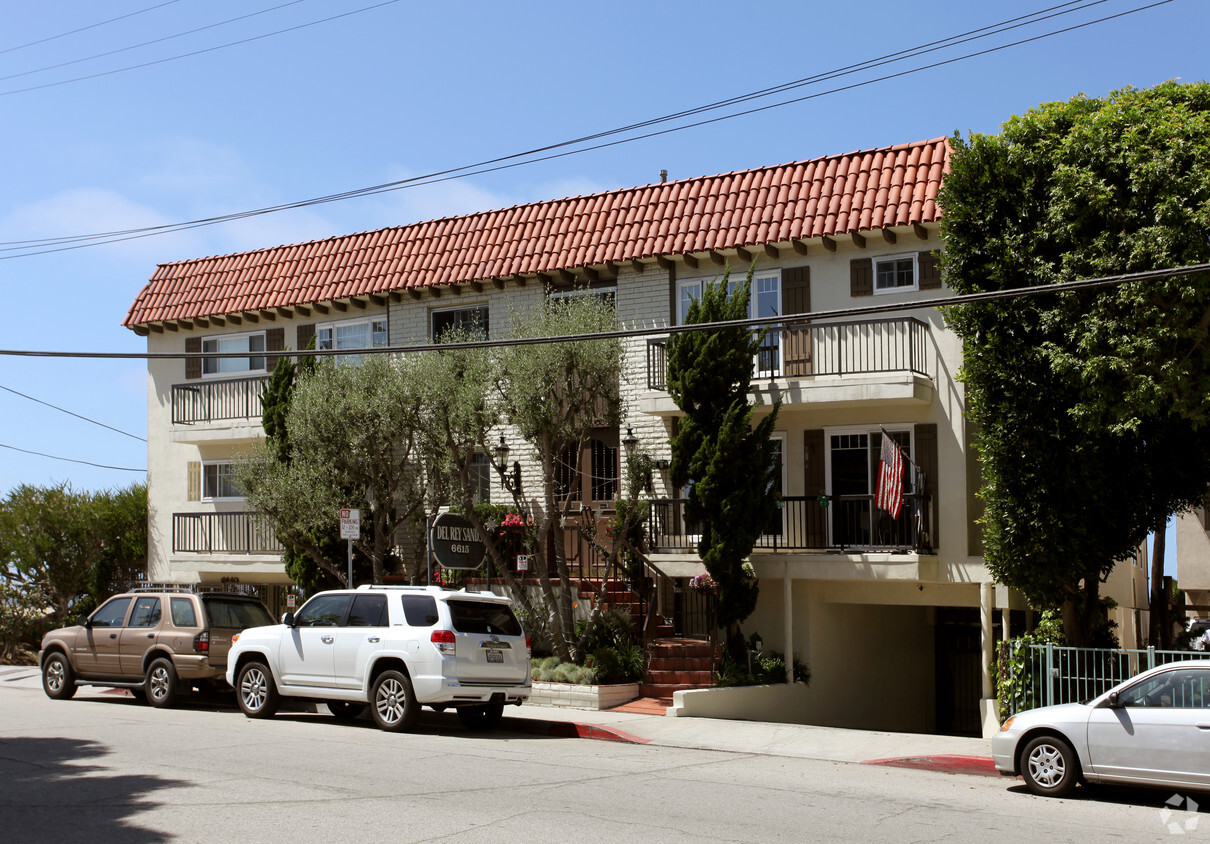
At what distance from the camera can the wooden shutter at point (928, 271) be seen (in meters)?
20.5

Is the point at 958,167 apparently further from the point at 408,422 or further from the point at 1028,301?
the point at 408,422

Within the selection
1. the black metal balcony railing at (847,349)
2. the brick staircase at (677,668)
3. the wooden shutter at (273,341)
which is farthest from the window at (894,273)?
the wooden shutter at (273,341)

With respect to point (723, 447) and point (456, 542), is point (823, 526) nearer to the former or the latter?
point (723, 447)

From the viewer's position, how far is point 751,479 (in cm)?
1938

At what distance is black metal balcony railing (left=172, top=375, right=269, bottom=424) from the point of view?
27.0 metres

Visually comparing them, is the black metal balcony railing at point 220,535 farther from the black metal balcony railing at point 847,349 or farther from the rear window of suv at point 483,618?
the rear window of suv at point 483,618

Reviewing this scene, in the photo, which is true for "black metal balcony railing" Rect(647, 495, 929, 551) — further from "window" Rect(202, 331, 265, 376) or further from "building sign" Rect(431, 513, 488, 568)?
"window" Rect(202, 331, 265, 376)

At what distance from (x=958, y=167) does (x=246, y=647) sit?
11.9 m

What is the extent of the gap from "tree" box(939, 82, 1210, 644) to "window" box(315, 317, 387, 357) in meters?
14.2

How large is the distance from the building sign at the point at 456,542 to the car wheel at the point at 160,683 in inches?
169

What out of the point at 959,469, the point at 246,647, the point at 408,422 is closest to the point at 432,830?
the point at 246,647

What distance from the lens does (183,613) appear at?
58.8ft

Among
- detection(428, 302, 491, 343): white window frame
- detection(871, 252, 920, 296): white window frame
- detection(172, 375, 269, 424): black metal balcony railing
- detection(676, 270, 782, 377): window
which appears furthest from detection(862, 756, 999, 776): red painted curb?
detection(172, 375, 269, 424): black metal balcony railing

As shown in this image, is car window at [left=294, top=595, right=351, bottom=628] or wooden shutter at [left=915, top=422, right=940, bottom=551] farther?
wooden shutter at [left=915, top=422, right=940, bottom=551]
